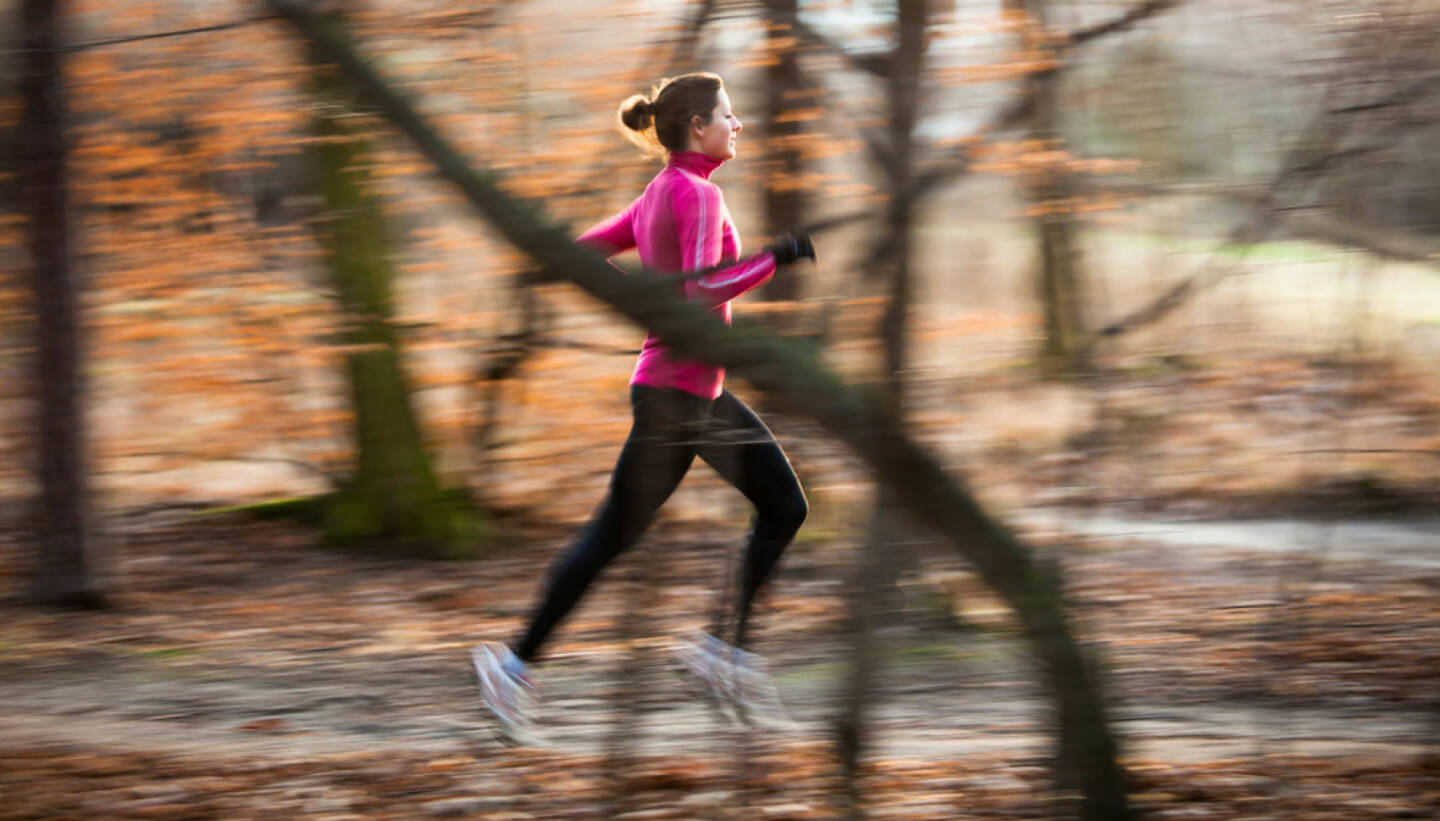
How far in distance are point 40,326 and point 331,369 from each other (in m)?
1.41

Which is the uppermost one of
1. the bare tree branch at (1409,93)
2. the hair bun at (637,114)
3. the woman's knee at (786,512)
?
the hair bun at (637,114)

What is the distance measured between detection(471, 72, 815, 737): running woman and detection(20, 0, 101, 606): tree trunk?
2.95m

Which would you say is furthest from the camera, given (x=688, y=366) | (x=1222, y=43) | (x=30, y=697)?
(x=30, y=697)

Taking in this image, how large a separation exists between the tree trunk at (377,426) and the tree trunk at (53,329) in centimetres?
115

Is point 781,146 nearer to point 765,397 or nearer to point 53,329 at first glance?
point 765,397

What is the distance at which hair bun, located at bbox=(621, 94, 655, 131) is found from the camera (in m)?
3.86

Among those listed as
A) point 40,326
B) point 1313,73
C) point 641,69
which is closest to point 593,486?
Answer: point 641,69

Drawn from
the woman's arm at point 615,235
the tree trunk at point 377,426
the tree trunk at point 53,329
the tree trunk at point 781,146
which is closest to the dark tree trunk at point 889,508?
the tree trunk at point 781,146

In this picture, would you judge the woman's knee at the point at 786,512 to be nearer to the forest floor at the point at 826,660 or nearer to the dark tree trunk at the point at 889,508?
the forest floor at the point at 826,660

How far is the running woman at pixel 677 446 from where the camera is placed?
11.2ft

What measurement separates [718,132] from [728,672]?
1582 mm

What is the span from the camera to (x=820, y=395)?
8.59ft

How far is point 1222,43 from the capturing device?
430 centimetres

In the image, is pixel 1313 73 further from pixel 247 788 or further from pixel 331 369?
pixel 331 369
